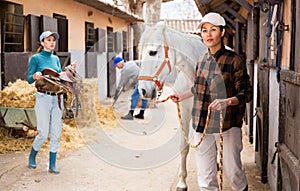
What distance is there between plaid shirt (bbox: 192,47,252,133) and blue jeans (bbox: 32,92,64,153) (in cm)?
180

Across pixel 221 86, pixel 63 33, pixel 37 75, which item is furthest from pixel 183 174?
pixel 63 33

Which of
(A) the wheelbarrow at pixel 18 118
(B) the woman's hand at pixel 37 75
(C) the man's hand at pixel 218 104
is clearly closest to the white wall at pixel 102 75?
(A) the wheelbarrow at pixel 18 118

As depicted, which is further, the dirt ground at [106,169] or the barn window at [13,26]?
the barn window at [13,26]

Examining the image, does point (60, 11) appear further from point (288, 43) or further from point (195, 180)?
point (288, 43)

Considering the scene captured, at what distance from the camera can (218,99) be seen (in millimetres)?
2656

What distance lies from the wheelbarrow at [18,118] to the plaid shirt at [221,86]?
118 inches

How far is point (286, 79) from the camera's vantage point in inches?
104

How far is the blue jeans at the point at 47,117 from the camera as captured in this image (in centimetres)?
406

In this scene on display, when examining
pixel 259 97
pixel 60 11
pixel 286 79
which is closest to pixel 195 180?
pixel 259 97

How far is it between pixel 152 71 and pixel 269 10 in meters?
1.14

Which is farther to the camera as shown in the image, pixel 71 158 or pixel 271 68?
pixel 71 158

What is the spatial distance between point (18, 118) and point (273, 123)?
3.36 m

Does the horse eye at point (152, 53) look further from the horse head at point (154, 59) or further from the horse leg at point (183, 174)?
the horse leg at point (183, 174)

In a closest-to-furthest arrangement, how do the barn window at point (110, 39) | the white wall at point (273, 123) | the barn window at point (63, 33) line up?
the white wall at point (273, 123)
the barn window at point (63, 33)
the barn window at point (110, 39)
